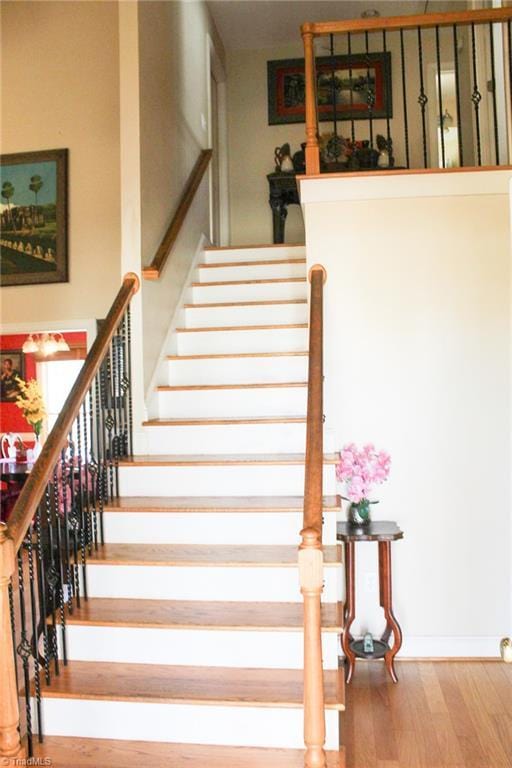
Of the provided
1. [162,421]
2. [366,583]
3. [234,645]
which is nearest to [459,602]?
[366,583]

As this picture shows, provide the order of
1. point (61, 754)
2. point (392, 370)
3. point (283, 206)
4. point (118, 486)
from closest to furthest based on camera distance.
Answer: point (61, 754)
point (118, 486)
point (392, 370)
point (283, 206)

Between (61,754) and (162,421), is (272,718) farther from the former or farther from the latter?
(162,421)

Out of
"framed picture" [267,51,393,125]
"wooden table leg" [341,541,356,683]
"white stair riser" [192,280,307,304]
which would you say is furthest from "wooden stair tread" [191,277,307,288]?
"framed picture" [267,51,393,125]

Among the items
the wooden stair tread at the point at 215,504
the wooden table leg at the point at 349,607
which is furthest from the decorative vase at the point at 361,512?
the wooden stair tread at the point at 215,504

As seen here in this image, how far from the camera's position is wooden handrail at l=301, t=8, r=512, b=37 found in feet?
12.0

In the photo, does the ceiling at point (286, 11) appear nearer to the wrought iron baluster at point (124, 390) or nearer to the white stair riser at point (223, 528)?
the wrought iron baluster at point (124, 390)

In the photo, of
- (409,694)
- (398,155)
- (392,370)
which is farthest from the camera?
(398,155)

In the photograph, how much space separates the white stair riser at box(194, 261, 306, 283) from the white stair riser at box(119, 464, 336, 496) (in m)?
2.03

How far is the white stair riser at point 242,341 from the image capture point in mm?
4367

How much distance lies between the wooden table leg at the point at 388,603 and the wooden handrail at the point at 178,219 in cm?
200

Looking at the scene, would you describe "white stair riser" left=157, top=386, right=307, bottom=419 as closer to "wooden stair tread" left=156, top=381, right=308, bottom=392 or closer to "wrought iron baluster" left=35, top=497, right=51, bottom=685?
"wooden stair tread" left=156, top=381, right=308, bottom=392

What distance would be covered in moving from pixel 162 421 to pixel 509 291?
7.04 feet

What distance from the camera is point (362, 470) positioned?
3.51 metres

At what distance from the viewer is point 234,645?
106 inches
